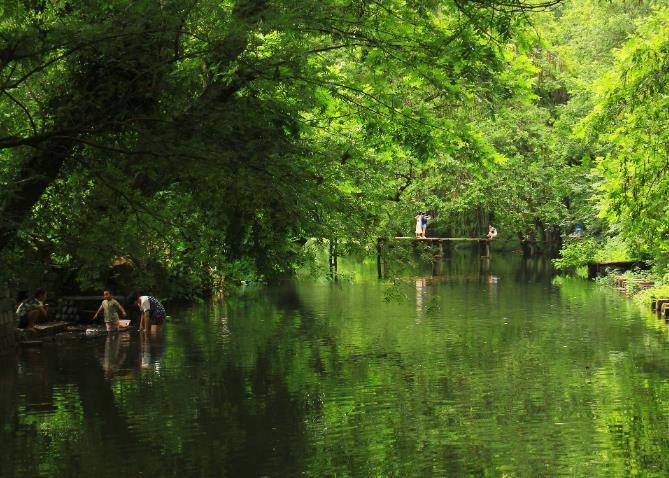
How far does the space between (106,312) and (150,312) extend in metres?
2.40

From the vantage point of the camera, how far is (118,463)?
13484 millimetres

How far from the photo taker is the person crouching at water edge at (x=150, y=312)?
29781 millimetres

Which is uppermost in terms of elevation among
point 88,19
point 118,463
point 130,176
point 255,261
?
point 88,19

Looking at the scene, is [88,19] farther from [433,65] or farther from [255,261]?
[433,65]

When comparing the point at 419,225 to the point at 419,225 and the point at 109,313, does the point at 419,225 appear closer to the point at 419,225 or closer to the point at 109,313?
the point at 419,225

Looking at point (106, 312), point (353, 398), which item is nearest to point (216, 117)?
point (353, 398)

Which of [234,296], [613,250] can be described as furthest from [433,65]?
[613,250]

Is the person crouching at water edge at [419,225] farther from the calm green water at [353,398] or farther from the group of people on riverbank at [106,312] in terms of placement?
the group of people on riverbank at [106,312]

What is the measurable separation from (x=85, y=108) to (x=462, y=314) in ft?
69.3

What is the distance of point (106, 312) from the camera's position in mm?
29109

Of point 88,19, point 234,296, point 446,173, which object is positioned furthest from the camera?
point 446,173

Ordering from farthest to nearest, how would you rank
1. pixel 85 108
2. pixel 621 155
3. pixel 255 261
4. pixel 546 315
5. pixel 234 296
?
pixel 234 296 → pixel 546 315 → pixel 621 155 → pixel 255 261 → pixel 85 108

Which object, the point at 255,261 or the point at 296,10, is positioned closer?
the point at 296,10

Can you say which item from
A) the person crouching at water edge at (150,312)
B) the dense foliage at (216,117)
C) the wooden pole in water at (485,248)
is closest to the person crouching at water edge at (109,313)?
the person crouching at water edge at (150,312)
